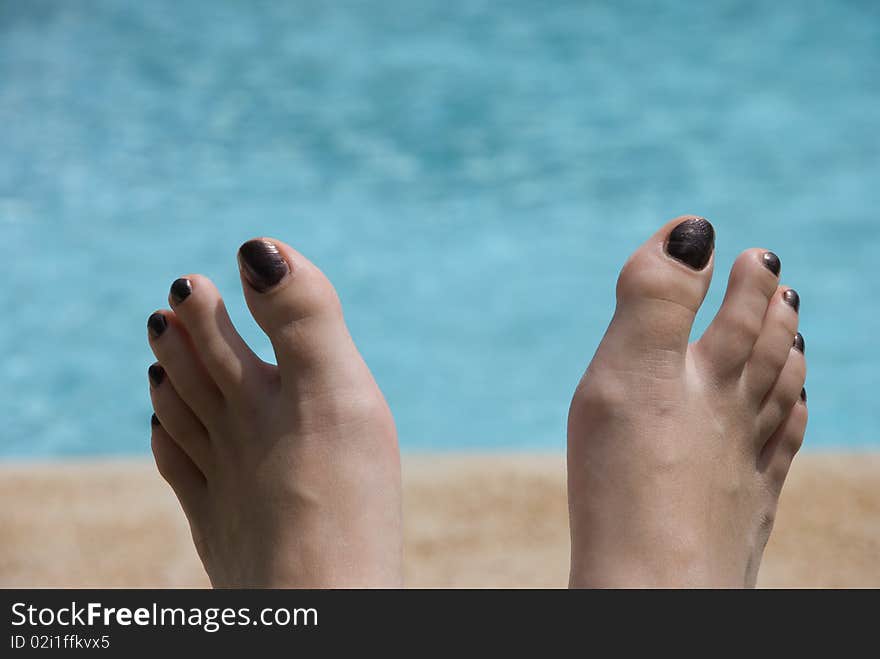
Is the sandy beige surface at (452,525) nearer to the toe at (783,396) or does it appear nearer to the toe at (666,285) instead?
the toe at (783,396)

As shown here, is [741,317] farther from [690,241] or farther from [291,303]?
[291,303]

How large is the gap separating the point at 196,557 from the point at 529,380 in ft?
4.51

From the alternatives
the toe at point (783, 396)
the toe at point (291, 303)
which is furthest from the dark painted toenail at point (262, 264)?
the toe at point (783, 396)

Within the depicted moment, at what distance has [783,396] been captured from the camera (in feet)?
4.42

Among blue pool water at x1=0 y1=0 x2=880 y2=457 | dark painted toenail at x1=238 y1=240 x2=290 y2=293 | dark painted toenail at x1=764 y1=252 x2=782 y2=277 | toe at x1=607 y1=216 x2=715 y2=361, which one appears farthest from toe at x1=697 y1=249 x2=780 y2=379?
blue pool water at x1=0 y1=0 x2=880 y2=457

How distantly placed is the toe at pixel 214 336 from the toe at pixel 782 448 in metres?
0.69

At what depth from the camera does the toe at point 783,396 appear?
4.37 feet

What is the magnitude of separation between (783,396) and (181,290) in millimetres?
820

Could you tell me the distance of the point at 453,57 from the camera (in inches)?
161

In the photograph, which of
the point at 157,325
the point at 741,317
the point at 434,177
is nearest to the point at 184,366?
the point at 157,325
